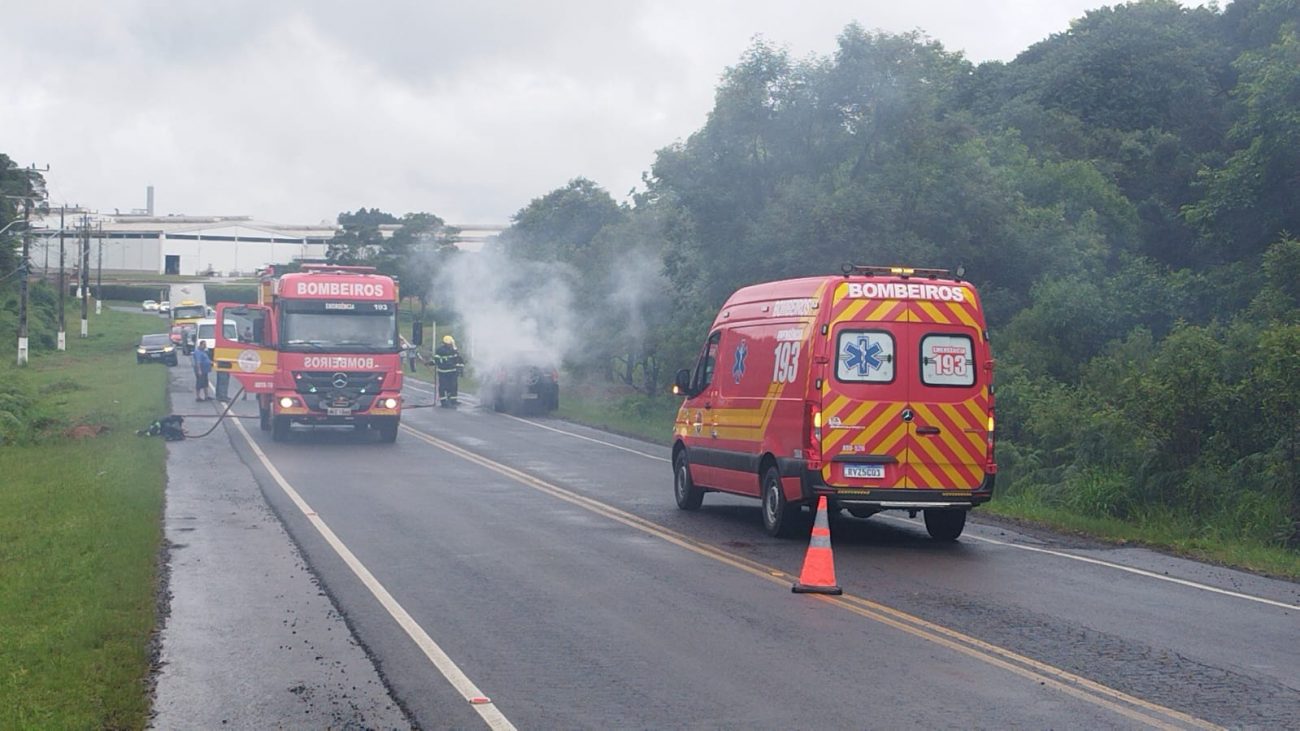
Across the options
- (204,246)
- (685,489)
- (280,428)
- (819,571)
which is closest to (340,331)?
(280,428)

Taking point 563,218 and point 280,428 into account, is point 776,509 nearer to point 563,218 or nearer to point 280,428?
point 280,428

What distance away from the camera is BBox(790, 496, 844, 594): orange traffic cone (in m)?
11.0

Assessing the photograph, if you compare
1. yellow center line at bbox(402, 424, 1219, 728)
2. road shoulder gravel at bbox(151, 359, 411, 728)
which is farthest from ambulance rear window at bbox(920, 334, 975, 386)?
road shoulder gravel at bbox(151, 359, 411, 728)

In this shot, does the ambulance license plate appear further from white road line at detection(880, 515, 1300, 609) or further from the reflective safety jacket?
the reflective safety jacket

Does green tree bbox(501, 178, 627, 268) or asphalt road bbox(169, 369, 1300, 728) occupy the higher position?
green tree bbox(501, 178, 627, 268)

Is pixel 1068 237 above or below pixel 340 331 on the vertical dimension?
above

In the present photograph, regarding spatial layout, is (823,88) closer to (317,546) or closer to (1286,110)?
(1286,110)

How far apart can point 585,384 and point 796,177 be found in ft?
60.1

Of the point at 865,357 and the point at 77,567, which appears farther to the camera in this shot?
the point at 865,357

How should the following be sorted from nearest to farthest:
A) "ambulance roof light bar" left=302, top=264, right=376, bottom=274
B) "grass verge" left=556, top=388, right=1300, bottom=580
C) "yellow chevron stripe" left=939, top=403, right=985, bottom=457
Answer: "grass verge" left=556, top=388, right=1300, bottom=580 → "yellow chevron stripe" left=939, top=403, right=985, bottom=457 → "ambulance roof light bar" left=302, top=264, right=376, bottom=274

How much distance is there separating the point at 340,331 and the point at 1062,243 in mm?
14974

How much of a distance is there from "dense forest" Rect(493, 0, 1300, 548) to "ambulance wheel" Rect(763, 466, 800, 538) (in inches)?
192

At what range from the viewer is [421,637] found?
9305 millimetres

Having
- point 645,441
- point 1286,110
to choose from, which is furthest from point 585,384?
point 1286,110
